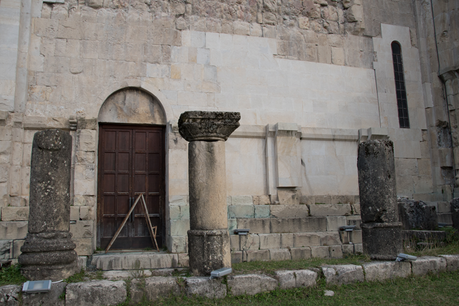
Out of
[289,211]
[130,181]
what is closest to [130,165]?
[130,181]

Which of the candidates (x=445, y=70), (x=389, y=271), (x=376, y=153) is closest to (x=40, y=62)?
(x=376, y=153)

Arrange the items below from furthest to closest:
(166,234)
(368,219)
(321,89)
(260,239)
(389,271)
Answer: (321,89) → (166,234) → (260,239) → (368,219) → (389,271)

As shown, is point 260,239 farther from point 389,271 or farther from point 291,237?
point 389,271

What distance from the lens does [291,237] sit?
8.39 metres

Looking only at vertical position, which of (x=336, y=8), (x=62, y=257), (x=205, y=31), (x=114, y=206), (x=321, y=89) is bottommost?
(x=62, y=257)

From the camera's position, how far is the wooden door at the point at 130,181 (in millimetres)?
8781

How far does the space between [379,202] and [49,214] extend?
17.3 ft

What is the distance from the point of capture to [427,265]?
618 centimetres

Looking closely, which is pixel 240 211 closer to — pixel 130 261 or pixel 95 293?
pixel 130 261

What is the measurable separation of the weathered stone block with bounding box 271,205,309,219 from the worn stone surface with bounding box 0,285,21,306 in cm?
585

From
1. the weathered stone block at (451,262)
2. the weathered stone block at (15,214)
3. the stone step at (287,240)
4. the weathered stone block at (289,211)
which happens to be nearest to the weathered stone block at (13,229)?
the weathered stone block at (15,214)

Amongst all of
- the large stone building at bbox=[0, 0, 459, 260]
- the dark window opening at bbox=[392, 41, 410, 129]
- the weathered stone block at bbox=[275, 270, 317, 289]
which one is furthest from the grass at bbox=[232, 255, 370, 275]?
the dark window opening at bbox=[392, 41, 410, 129]

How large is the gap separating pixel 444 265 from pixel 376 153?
213cm

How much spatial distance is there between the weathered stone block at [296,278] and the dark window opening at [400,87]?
7.06m
